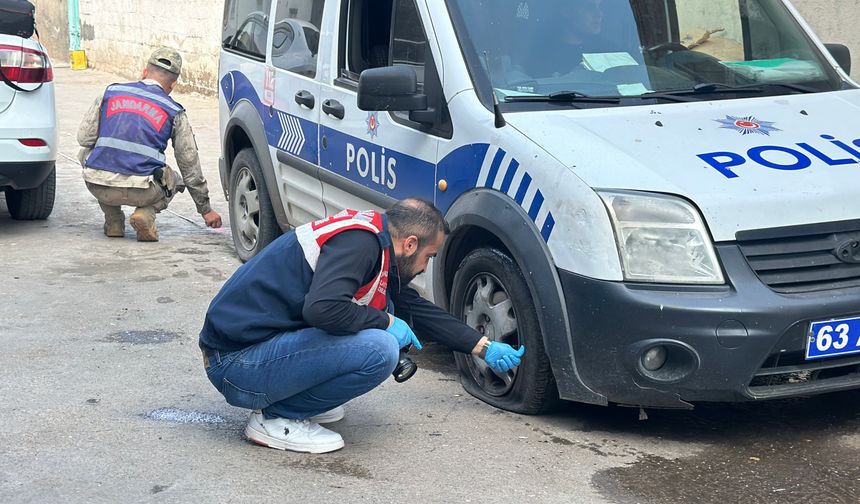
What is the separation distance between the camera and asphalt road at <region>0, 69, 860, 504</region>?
3.83 meters

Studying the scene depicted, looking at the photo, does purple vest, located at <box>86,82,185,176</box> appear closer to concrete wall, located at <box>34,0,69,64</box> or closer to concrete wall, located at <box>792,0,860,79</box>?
concrete wall, located at <box>792,0,860,79</box>

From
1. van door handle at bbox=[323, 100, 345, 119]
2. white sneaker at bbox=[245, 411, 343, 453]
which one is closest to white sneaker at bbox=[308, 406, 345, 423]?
white sneaker at bbox=[245, 411, 343, 453]

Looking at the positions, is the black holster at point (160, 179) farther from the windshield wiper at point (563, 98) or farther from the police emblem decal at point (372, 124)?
the windshield wiper at point (563, 98)

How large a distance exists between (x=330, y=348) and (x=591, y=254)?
3.04 feet

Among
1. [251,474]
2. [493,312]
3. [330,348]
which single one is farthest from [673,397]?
[251,474]

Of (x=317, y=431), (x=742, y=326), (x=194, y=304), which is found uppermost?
(x=742, y=326)

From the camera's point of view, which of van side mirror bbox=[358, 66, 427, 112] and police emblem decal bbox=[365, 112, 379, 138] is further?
police emblem decal bbox=[365, 112, 379, 138]

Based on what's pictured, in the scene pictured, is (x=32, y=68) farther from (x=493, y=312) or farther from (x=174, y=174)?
(x=493, y=312)

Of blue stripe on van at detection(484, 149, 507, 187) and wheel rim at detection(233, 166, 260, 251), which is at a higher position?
blue stripe on van at detection(484, 149, 507, 187)

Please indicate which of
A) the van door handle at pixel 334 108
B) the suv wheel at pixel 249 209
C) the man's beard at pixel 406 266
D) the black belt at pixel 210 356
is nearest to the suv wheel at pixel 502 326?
the man's beard at pixel 406 266

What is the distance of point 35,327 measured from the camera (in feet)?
18.9

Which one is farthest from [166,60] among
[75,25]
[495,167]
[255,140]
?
[75,25]

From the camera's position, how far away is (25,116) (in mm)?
7469

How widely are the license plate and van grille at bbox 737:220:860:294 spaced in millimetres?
122
